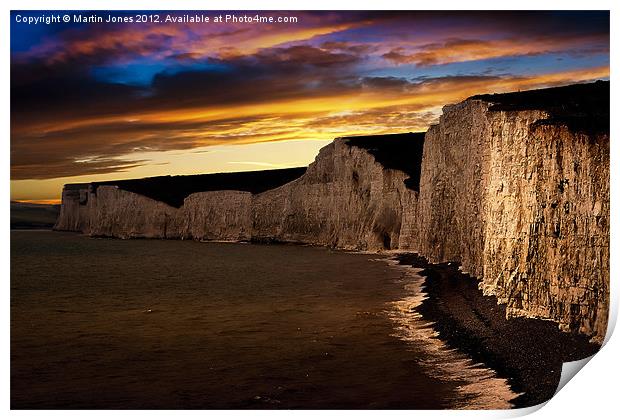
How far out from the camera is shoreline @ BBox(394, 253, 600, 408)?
34.3 ft

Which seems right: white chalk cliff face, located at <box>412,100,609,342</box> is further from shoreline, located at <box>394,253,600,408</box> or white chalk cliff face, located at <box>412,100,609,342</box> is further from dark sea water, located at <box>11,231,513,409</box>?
dark sea water, located at <box>11,231,513,409</box>

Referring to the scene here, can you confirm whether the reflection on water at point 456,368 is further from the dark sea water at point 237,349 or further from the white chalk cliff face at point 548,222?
the white chalk cliff face at point 548,222

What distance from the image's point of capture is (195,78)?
15.0m

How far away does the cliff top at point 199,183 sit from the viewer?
72.1m

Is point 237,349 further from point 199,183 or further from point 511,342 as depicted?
point 199,183

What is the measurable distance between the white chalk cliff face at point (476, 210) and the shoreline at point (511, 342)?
0.95 ft

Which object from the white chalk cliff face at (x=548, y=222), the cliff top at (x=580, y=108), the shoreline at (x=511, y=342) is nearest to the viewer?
the shoreline at (x=511, y=342)

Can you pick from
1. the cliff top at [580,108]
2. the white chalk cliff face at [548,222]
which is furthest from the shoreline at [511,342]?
the cliff top at [580,108]

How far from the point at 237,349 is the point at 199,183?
69.6m

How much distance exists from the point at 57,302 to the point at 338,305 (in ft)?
26.2

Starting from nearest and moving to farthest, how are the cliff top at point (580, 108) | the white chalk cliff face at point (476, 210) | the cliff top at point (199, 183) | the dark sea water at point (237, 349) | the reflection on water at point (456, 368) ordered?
the reflection on water at point (456, 368) < the dark sea water at point (237, 349) < the white chalk cliff face at point (476, 210) < the cliff top at point (580, 108) < the cliff top at point (199, 183)

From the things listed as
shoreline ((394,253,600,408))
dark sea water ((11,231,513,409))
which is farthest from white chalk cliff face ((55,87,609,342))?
dark sea water ((11,231,513,409))

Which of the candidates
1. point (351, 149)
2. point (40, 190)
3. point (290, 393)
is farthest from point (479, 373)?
point (351, 149)

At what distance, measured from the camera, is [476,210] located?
22656mm
